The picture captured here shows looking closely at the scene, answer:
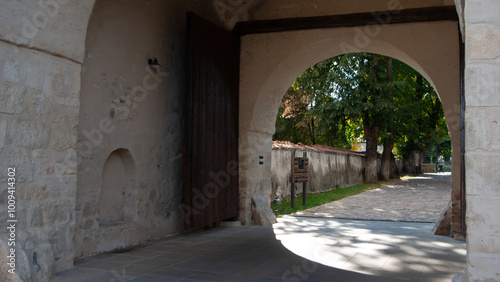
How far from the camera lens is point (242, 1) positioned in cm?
737

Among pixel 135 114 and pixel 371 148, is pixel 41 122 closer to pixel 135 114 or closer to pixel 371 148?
pixel 135 114

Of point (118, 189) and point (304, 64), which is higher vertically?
point (304, 64)

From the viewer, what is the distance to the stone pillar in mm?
2910

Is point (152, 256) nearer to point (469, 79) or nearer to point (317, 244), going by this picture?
point (317, 244)

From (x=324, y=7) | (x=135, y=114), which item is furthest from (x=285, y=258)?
(x=324, y=7)

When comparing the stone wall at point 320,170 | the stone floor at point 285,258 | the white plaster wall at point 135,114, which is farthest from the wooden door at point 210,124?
the stone wall at point 320,170

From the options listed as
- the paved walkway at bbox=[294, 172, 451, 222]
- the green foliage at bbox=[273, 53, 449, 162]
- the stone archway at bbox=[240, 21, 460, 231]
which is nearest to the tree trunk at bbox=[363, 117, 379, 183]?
the green foliage at bbox=[273, 53, 449, 162]

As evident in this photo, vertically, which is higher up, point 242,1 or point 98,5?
point 242,1

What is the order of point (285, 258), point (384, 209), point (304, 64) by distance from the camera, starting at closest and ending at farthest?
point (285, 258)
point (304, 64)
point (384, 209)

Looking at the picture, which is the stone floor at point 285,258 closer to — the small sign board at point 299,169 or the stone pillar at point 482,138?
the stone pillar at point 482,138

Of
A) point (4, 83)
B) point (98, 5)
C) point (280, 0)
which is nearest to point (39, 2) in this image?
point (4, 83)

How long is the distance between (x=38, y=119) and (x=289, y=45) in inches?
179

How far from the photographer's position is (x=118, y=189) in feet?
18.1

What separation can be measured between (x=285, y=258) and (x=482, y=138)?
2.66 meters
